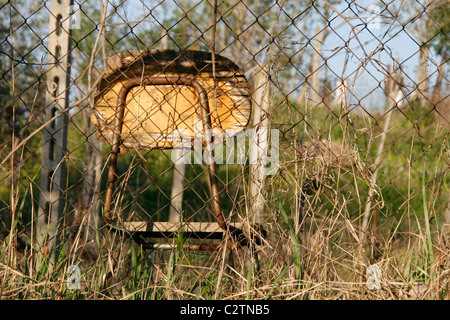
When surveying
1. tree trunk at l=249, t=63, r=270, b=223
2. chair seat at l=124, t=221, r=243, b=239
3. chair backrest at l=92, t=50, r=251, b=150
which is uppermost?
chair backrest at l=92, t=50, r=251, b=150

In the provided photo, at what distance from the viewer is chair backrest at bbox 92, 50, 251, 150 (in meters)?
2.07

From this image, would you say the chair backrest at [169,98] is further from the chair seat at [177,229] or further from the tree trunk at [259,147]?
the chair seat at [177,229]

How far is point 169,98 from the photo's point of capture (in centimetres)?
216

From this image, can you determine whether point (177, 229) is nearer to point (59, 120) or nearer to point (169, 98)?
point (169, 98)

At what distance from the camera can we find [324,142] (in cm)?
208

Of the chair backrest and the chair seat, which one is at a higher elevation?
the chair backrest

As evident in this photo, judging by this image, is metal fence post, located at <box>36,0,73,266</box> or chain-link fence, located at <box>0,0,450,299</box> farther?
metal fence post, located at <box>36,0,73,266</box>

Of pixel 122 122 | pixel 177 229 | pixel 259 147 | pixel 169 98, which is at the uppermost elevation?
pixel 169 98

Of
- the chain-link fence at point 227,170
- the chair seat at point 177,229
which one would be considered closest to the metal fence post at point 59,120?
the chain-link fence at point 227,170

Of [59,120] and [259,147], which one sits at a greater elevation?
[59,120]

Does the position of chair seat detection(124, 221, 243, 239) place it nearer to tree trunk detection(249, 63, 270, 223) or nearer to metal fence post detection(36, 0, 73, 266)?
tree trunk detection(249, 63, 270, 223)

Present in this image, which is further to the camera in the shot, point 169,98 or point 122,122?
point 169,98

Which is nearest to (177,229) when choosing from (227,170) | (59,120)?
(227,170)

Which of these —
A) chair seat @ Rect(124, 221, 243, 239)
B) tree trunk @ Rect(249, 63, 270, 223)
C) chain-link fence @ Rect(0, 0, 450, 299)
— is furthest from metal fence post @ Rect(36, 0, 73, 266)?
tree trunk @ Rect(249, 63, 270, 223)
